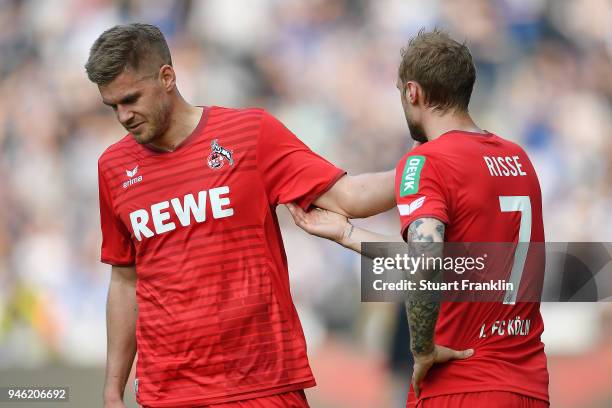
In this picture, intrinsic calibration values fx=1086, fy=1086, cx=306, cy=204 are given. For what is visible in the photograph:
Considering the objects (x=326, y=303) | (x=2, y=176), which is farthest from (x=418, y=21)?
(x=2, y=176)

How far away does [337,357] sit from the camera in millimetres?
7605

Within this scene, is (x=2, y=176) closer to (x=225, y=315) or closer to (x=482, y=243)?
(x=225, y=315)

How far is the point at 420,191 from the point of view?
3629 millimetres

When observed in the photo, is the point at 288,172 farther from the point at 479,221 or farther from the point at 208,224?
the point at 479,221

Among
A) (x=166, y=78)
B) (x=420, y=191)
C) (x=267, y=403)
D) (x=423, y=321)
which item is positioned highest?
(x=166, y=78)

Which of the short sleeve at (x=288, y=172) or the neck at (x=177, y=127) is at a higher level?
the neck at (x=177, y=127)

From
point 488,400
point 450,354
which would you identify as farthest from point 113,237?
point 488,400

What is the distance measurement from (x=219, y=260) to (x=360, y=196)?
0.58 metres

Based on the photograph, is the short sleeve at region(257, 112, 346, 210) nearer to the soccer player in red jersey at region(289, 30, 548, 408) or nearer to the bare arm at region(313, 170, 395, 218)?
the bare arm at region(313, 170, 395, 218)

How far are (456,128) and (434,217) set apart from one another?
1.37 ft

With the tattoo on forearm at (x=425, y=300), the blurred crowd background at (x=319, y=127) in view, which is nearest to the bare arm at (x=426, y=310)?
the tattoo on forearm at (x=425, y=300)

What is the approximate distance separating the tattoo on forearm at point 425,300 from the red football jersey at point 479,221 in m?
0.04

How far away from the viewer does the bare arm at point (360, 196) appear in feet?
13.4

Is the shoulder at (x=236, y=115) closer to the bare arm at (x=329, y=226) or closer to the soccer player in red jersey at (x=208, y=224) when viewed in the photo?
the soccer player in red jersey at (x=208, y=224)
